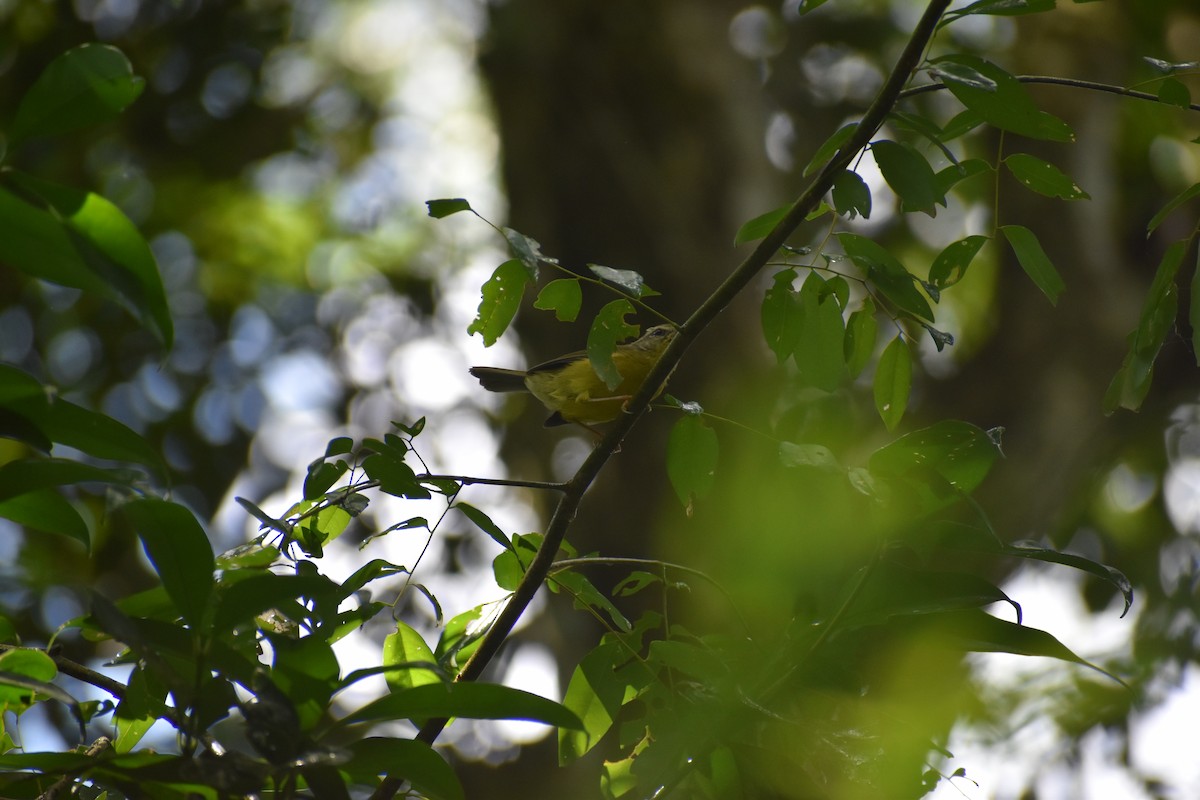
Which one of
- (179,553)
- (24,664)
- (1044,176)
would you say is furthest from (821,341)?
(24,664)

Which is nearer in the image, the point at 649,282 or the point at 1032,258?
the point at 1032,258

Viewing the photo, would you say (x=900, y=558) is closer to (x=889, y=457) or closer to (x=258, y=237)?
(x=889, y=457)

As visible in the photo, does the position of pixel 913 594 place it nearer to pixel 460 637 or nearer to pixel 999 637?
pixel 999 637

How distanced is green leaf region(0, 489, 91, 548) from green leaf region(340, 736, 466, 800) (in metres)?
0.51

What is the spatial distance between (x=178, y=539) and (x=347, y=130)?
33.2 ft

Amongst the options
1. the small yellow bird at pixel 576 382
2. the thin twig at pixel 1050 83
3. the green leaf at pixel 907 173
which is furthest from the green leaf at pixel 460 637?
the small yellow bird at pixel 576 382

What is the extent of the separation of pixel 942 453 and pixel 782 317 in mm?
417

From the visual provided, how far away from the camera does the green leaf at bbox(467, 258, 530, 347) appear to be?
1.74 meters

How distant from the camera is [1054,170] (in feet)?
5.69

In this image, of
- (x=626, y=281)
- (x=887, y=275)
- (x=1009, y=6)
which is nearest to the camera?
(x=1009, y=6)

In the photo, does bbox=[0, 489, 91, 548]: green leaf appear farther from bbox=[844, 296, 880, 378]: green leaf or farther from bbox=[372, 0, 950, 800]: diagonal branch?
bbox=[844, 296, 880, 378]: green leaf

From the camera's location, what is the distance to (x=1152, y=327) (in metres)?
1.68

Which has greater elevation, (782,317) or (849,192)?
(849,192)

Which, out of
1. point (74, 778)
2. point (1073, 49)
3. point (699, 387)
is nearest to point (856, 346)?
point (74, 778)
